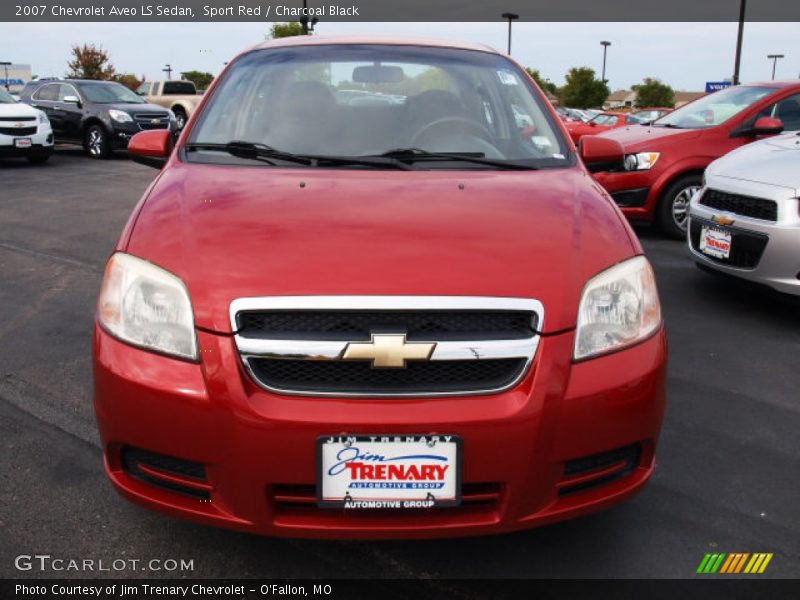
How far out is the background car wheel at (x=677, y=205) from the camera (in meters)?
7.59

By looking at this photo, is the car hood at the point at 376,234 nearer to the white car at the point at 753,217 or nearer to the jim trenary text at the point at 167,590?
the jim trenary text at the point at 167,590

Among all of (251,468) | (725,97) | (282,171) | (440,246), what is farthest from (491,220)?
(725,97)

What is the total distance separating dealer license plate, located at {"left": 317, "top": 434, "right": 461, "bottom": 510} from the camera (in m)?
1.91

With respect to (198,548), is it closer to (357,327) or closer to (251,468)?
(251,468)

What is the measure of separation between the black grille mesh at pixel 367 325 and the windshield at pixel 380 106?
0.98 metres

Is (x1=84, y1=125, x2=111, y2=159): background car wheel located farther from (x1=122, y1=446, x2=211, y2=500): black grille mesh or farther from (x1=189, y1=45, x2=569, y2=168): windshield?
Answer: (x1=122, y1=446, x2=211, y2=500): black grille mesh

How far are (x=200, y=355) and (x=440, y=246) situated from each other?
704 millimetres

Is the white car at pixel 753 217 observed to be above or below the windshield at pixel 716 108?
below

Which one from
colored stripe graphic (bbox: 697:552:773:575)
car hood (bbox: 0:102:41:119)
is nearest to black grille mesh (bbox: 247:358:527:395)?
colored stripe graphic (bbox: 697:552:773:575)

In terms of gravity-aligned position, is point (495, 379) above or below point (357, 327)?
below

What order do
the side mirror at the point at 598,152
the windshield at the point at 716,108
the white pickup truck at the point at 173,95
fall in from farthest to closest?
the white pickup truck at the point at 173,95, the windshield at the point at 716,108, the side mirror at the point at 598,152

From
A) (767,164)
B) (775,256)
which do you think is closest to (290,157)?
(775,256)

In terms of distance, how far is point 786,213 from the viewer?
4.66 m

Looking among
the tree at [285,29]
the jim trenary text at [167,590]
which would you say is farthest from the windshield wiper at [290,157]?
the tree at [285,29]
